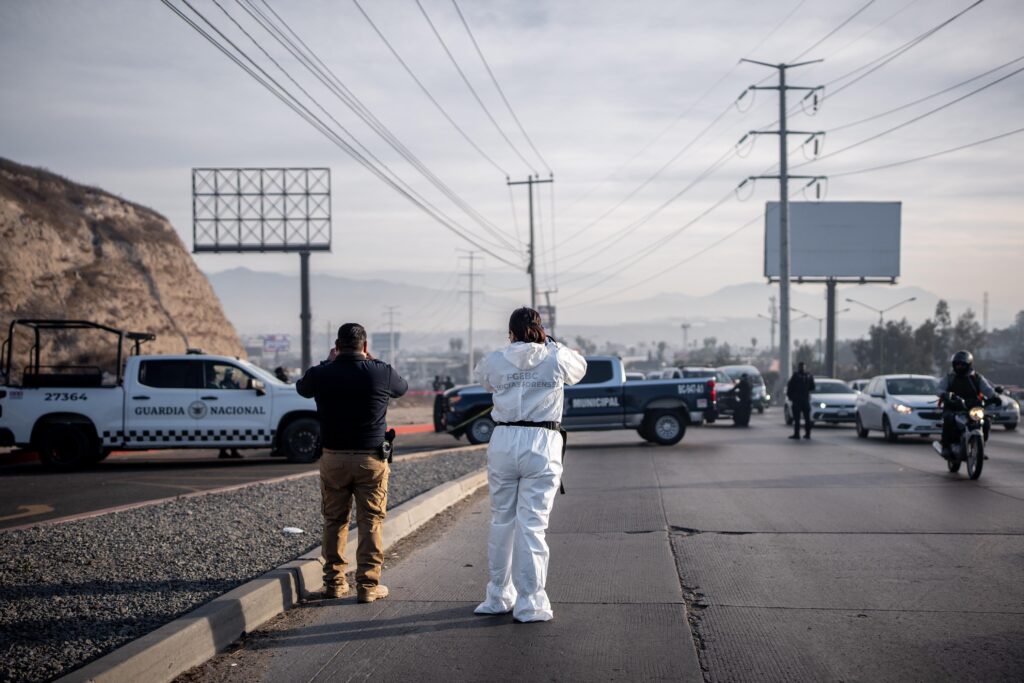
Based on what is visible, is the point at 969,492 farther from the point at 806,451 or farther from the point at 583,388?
the point at 583,388

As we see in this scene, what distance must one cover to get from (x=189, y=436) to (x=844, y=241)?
60.1 m

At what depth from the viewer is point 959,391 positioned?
14.8m

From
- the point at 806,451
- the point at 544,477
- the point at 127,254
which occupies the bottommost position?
the point at 806,451

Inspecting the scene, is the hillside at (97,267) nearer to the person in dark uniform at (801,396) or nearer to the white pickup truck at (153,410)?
the white pickup truck at (153,410)

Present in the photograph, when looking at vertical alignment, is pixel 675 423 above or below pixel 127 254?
below

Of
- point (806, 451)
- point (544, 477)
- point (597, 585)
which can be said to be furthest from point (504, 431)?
point (806, 451)

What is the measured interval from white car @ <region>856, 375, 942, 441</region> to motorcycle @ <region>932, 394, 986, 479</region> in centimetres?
662

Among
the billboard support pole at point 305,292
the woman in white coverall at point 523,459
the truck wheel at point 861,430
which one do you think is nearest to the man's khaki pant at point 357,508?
the woman in white coverall at point 523,459

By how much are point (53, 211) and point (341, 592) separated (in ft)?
145

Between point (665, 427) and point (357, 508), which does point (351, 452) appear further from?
point (665, 427)

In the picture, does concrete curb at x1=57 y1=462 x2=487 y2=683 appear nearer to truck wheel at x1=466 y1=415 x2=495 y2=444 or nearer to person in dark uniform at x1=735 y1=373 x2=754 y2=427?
truck wheel at x1=466 y1=415 x2=495 y2=444

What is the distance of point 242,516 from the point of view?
1020 centimetres

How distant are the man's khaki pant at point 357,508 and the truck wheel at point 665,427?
51.4 feet

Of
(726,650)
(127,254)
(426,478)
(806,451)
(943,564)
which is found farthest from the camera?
(127,254)
